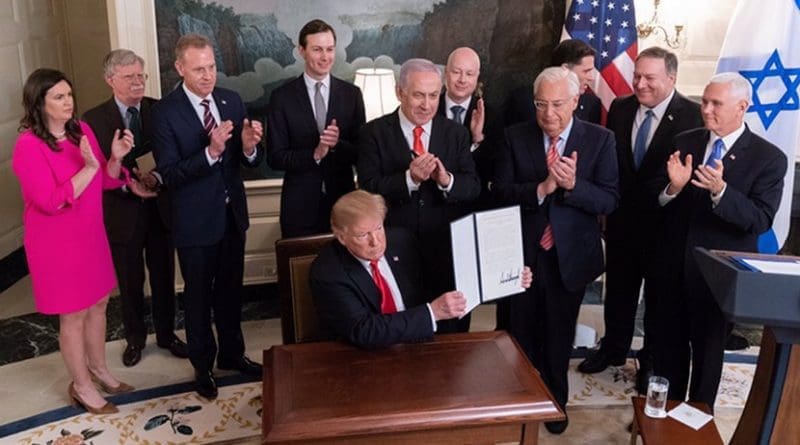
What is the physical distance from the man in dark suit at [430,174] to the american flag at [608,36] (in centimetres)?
183

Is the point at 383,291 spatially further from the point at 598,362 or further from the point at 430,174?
the point at 598,362

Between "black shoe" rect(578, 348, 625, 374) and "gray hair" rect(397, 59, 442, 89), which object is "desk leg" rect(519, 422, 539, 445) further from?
"black shoe" rect(578, 348, 625, 374)

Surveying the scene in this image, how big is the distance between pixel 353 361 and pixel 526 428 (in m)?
0.57

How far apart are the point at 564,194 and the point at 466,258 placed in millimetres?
675

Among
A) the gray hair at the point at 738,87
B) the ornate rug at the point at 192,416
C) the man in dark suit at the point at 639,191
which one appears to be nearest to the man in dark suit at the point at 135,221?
the ornate rug at the point at 192,416

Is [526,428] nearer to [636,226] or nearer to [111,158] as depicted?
[636,226]

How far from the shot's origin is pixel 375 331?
243cm

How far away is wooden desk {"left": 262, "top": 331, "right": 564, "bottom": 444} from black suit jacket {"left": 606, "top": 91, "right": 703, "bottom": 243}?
4.66ft

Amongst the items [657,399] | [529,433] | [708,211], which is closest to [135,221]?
[529,433]

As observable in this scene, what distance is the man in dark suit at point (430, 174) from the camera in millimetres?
3158

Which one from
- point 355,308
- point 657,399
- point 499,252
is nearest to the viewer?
point 355,308

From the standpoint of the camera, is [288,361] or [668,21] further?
[668,21]

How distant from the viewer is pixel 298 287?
9.26 feet

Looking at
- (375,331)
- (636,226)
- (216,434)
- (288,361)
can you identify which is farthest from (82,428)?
(636,226)
